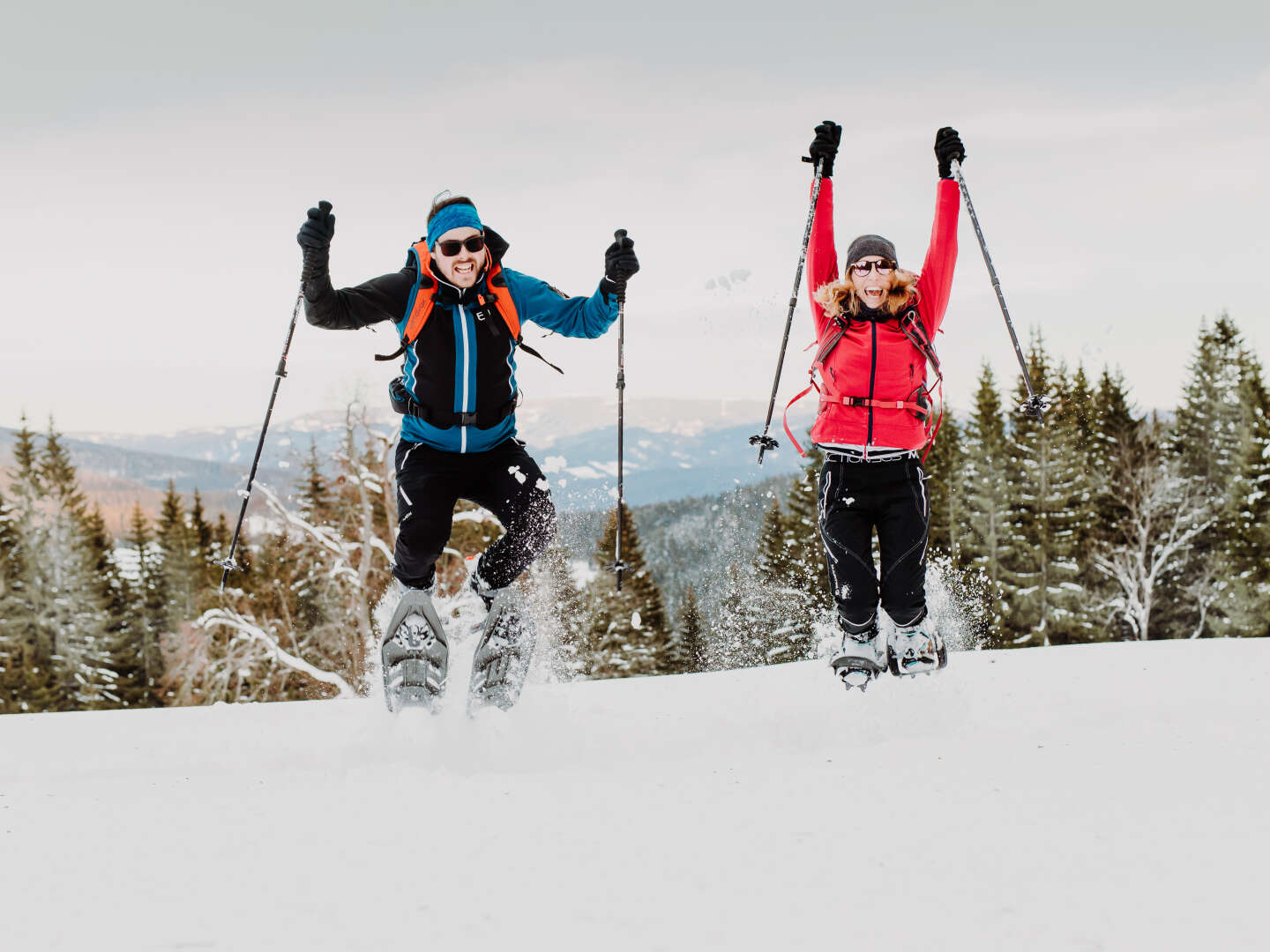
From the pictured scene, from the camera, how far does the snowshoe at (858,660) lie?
486 cm

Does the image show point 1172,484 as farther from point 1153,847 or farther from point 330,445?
point 1153,847

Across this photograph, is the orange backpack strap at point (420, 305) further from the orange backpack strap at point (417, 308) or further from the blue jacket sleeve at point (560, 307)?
the blue jacket sleeve at point (560, 307)

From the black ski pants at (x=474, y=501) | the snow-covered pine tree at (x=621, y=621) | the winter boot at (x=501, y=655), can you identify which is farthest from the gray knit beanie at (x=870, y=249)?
the snow-covered pine tree at (x=621, y=621)

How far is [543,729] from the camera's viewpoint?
4.33 m

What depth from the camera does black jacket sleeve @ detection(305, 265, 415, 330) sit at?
447 cm

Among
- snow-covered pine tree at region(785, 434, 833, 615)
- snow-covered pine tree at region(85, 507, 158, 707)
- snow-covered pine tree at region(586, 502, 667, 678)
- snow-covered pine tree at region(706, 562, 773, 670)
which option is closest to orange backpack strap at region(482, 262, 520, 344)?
snow-covered pine tree at region(785, 434, 833, 615)

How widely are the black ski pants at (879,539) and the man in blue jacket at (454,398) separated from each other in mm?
1566

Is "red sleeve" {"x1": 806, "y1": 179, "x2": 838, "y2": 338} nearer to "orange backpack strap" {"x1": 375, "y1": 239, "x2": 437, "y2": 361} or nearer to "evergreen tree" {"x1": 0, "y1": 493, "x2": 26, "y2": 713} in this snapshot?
"orange backpack strap" {"x1": 375, "y1": 239, "x2": 437, "y2": 361}

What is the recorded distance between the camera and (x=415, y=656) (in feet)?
15.4

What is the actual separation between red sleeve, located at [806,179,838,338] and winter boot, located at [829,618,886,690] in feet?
5.36

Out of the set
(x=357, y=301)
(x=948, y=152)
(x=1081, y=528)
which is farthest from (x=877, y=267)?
(x=1081, y=528)

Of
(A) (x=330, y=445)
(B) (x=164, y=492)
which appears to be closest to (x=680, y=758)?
(A) (x=330, y=445)

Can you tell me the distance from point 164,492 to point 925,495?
47337 millimetres

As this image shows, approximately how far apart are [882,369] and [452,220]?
236cm
